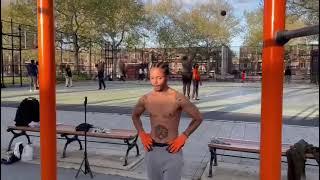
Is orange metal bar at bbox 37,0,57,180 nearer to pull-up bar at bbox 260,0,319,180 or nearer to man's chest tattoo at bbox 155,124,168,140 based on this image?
man's chest tattoo at bbox 155,124,168,140

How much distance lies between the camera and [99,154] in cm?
718

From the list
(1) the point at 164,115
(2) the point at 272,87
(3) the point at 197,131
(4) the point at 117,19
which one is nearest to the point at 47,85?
(1) the point at 164,115

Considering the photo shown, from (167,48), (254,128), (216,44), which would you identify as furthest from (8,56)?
(254,128)

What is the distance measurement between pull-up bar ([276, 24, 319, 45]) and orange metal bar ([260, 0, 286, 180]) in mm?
37

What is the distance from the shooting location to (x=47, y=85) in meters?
3.16

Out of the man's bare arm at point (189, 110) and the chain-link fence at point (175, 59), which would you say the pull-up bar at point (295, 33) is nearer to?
the man's bare arm at point (189, 110)

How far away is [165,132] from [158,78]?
0.48 meters

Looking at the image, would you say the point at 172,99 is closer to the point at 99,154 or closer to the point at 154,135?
the point at 154,135

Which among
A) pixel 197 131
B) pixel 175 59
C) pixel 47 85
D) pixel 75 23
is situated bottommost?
pixel 197 131

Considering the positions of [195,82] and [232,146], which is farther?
[195,82]

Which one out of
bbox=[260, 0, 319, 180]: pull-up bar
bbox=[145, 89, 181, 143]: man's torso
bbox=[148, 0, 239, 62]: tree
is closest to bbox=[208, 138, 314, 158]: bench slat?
bbox=[145, 89, 181, 143]: man's torso

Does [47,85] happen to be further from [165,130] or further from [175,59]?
[175,59]

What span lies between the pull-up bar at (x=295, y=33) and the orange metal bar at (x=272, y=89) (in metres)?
0.04

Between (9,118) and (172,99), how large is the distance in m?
8.51
